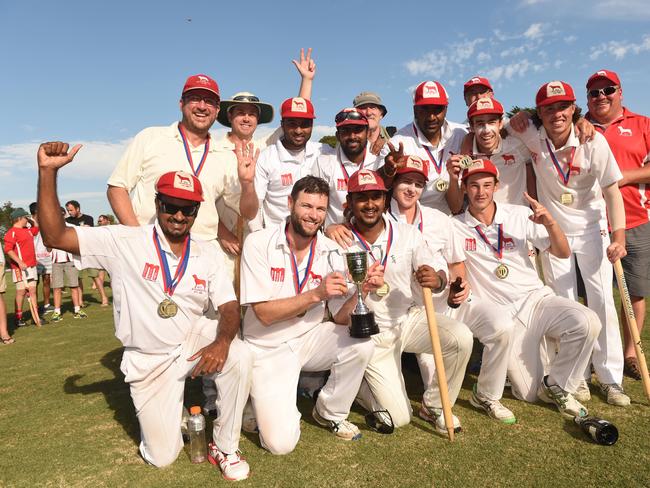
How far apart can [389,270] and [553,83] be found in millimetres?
2724

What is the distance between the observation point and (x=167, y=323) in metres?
4.16

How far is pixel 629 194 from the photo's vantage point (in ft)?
19.1

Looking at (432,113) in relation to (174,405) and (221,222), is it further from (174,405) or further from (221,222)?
(174,405)

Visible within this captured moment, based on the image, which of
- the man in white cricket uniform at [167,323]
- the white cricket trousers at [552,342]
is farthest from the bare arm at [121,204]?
the white cricket trousers at [552,342]

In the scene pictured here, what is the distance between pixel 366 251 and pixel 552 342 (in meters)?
2.43

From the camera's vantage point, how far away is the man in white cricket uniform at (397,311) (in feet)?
15.1

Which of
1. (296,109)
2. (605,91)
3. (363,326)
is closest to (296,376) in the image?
(363,326)

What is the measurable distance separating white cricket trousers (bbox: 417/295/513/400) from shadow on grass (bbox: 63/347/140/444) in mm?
3133

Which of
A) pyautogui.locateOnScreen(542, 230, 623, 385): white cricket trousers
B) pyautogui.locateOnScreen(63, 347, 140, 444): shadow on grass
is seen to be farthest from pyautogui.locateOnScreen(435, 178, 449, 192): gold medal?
pyautogui.locateOnScreen(63, 347, 140, 444): shadow on grass

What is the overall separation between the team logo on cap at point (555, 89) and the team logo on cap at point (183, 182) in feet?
12.8

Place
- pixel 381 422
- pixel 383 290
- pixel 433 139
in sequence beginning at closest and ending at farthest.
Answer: pixel 381 422 < pixel 383 290 < pixel 433 139

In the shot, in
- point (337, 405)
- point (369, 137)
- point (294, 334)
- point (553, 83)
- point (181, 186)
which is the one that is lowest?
point (337, 405)

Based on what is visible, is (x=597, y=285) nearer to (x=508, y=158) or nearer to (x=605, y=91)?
(x=508, y=158)

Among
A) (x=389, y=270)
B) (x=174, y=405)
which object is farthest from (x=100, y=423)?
(x=389, y=270)
